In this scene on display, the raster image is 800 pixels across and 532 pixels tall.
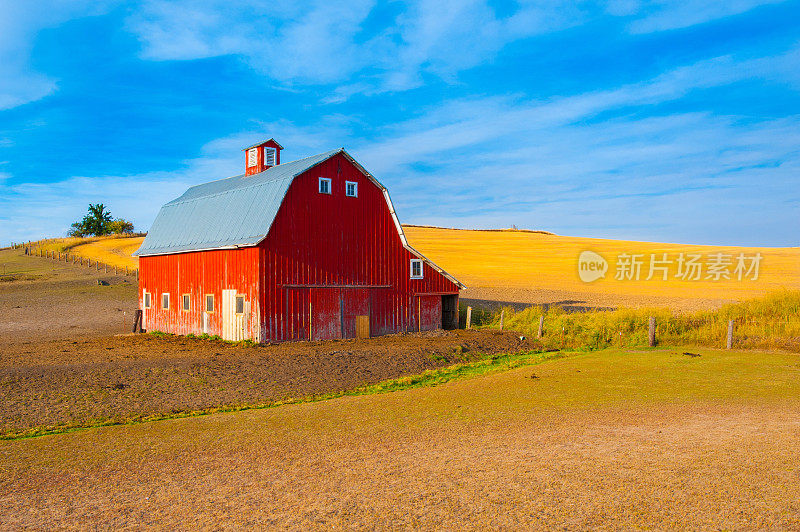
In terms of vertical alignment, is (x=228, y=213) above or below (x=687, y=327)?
above

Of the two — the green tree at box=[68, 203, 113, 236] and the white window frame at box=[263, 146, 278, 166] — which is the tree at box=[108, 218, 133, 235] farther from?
the white window frame at box=[263, 146, 278, 166]

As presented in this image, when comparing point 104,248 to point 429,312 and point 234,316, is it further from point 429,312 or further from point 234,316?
point 429,312

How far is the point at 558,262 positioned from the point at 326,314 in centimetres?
4858

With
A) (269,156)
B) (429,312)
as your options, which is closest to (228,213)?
(269,156)

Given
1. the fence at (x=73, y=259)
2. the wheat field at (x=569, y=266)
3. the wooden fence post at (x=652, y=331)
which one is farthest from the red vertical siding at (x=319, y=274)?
the fence at (x=73, y=259)

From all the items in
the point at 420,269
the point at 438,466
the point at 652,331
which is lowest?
the point at 438,466

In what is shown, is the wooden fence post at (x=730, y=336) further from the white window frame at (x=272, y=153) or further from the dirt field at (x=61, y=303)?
the dirt field at (x=61, y=303)

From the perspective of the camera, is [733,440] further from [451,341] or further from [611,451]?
[451,341]

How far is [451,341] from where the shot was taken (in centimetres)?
2622

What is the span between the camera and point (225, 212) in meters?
30.1

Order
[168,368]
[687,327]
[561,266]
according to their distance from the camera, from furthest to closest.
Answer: [561,266] → [687,327] → [168,368]

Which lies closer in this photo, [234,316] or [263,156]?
[234,316]

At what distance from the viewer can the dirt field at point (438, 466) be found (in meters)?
6.88

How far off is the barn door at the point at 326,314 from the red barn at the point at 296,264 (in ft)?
0.14
